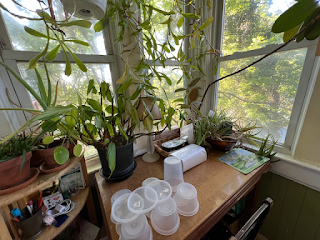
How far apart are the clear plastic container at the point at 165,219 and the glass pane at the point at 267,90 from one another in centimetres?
98

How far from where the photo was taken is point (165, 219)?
0.45m

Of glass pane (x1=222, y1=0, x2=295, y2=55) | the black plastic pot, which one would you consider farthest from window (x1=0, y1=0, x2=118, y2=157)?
glass pane (x1=222, y1=0, x2=295, y2=55)

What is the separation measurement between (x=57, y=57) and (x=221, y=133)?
3.74 feet

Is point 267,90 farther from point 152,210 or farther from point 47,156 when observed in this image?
point 47,156

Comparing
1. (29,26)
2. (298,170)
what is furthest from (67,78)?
(298,170)

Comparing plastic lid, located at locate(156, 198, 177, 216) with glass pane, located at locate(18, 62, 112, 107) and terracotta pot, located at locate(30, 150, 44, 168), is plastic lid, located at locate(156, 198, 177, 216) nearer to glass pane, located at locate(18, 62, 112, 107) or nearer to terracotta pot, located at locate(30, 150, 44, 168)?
terracotta pot, located at locate(30, 150, 44, 168)

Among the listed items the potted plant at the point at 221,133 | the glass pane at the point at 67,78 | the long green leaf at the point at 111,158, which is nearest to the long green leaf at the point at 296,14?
the potted plant at the point at 221,133

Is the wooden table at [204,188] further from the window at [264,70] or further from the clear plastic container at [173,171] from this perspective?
the window at [264,70]

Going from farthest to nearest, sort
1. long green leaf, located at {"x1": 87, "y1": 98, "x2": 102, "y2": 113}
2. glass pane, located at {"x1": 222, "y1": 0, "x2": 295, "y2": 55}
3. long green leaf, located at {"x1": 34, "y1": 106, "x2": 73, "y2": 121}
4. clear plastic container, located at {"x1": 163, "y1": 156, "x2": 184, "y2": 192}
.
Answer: glass pane, located at {"x1": 222, "y1": 0, "x2": 295, "y2": 55}, clear plastic container, located at {"x1": 163, "y1": 156, "x2": 184, "y2": 192}, long green leaf, located at {"x1": 87, "y1": 98, "x2": 102, "y2": 113}, long green leaf, located at {"x1": 34, "y1": 106, "x2": 73, "y2": 121}

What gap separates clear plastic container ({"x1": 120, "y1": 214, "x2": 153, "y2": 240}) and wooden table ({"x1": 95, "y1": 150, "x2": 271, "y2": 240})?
0.04m

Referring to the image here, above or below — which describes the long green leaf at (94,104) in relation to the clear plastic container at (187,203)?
above

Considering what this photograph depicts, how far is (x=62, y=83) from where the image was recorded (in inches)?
30.4

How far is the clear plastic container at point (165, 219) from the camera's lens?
45cm

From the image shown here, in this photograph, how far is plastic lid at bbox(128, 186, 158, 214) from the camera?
427mm
